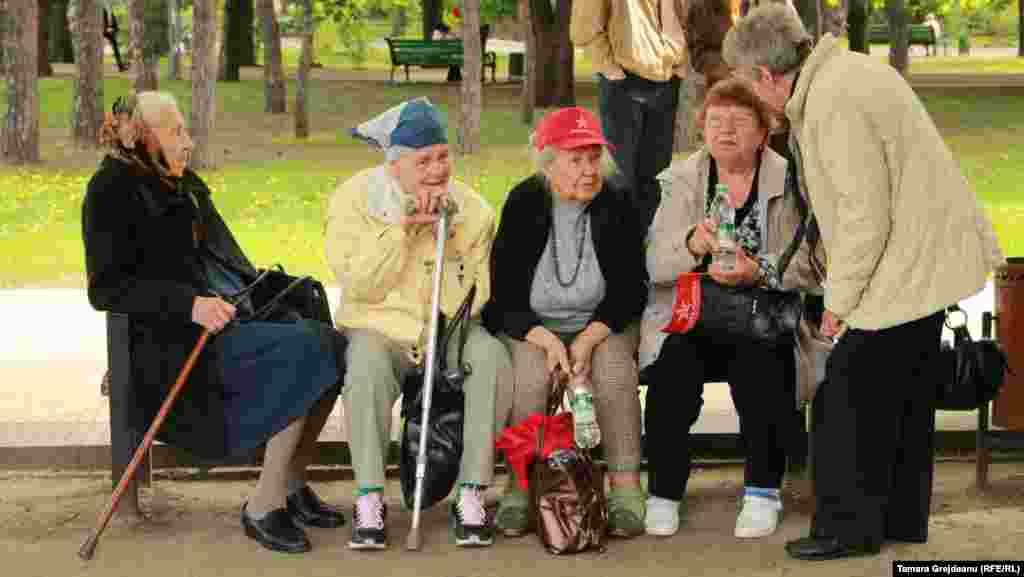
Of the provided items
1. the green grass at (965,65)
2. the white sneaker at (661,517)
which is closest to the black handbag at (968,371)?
the white sneaker at (661,517)

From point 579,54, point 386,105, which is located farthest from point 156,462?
point 579,54

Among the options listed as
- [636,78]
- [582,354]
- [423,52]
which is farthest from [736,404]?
[423,52]

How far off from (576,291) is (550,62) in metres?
24.6

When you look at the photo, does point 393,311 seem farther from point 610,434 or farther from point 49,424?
point 49,424

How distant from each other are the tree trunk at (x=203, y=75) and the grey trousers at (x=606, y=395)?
14.1m

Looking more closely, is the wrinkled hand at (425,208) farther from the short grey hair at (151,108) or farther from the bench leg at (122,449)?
the bench leg at (122,449)

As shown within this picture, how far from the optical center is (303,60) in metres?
25.4

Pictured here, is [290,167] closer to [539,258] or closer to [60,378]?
[60,378]

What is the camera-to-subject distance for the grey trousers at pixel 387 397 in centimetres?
676

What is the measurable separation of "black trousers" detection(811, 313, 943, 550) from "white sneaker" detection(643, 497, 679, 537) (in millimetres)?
513

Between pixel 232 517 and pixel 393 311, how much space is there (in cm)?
92

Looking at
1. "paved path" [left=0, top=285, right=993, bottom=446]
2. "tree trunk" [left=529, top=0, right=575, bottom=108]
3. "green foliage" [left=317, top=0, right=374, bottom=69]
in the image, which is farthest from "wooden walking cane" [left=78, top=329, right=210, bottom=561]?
"green foliage" [left=317, top=0, right=374, bottom=69]

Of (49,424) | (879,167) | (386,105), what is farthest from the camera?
(386,105)

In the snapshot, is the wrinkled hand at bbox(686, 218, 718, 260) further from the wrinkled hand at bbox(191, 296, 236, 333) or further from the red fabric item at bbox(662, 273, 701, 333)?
the wrinkled hand at bbox(191, 296, 236, 333)
